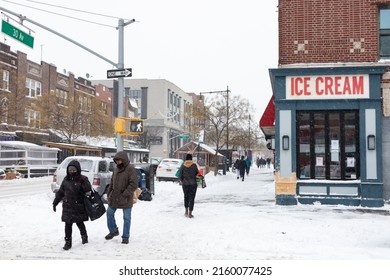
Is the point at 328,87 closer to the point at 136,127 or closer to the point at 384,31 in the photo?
the point at 384,31

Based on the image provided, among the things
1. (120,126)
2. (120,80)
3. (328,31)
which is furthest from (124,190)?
(328,31)

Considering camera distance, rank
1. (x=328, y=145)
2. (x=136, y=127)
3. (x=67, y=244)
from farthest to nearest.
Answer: (x=136, y=127) → (x=328, y=145) → (x=67, y=244)

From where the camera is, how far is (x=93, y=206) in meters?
8.33

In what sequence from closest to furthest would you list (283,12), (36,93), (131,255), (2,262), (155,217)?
1. (2,262)
2. (131,255)
3. (155,217)
4. (283,12)
5. (36,93)

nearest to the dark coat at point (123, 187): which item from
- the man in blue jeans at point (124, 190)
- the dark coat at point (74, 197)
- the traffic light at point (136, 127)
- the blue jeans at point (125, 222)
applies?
the man in blue jeans at point (124, 190)

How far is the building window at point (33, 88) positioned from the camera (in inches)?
1792

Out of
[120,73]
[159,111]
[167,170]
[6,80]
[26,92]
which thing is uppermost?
[159,111]

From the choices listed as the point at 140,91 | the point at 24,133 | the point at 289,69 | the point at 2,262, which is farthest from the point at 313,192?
the point at 140,91

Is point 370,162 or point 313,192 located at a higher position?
point 370,162

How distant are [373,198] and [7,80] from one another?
115ft

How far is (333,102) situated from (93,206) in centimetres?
945

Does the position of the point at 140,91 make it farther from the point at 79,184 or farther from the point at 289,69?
the point at 79,184

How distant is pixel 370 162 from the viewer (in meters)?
14.6

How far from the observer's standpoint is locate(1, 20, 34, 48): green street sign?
1369 cm
